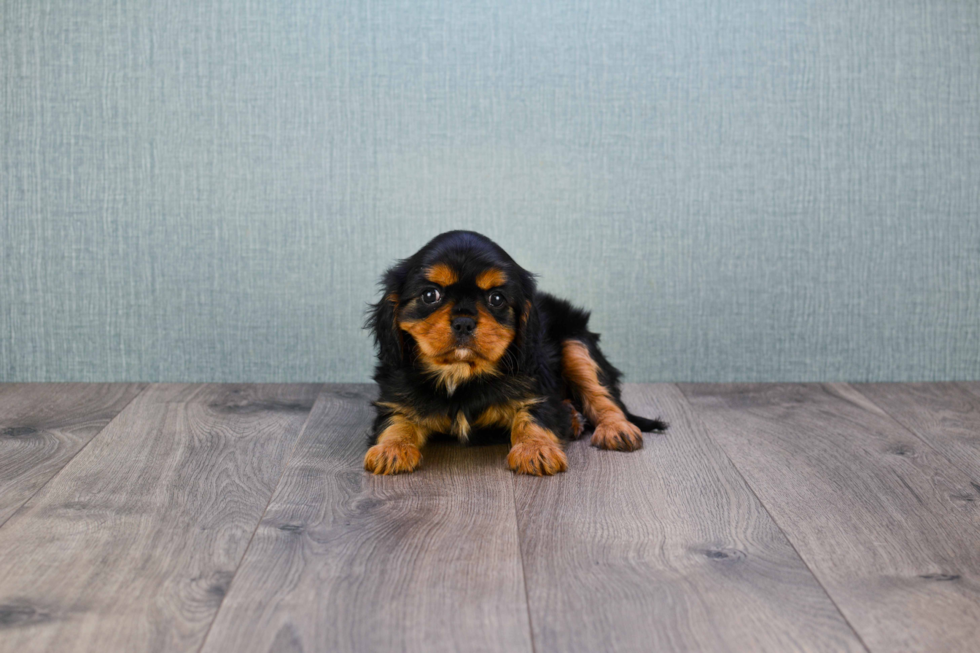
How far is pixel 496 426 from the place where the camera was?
2.39m

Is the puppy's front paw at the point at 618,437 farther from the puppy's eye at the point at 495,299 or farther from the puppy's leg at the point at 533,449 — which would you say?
the puppy's eye at the point at 495,299

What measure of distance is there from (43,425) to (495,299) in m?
1.35

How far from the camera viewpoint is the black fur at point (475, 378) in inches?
85.1

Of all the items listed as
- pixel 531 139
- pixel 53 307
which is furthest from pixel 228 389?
pixel 531 139

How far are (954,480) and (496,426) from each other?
1100 mm

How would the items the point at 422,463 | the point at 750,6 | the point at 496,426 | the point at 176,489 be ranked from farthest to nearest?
the point at 750,6, the point at 496,426, the point at 422,463, the point at 176,489

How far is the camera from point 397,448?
2.16m

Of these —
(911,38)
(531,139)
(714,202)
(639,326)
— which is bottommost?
(639,326)

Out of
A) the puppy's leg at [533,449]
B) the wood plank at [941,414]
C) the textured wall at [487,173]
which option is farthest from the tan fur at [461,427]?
the wood plank at [941,414]

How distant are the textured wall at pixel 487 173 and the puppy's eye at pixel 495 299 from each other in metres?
0.90

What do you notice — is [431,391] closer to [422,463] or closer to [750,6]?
[422,463]

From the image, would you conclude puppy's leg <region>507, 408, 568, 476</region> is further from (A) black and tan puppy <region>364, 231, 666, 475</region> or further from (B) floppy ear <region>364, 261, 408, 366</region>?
(B) floppy ear <region>364, 261, 408, 366</region>

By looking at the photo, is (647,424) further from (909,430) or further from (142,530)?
(142,530)

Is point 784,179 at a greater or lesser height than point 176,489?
greater
